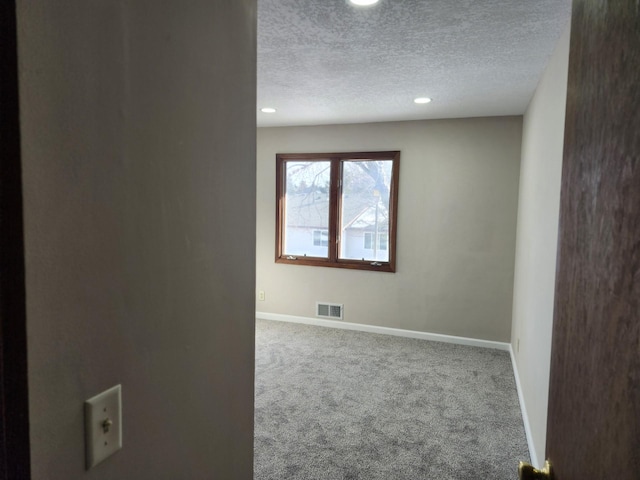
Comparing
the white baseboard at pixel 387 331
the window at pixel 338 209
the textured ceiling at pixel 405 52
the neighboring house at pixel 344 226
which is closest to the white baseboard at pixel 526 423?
the white baseboard at pixel 387 331

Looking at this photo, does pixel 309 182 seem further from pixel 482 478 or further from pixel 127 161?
pixel 127 161

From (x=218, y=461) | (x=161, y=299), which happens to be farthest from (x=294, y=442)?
(x=161, y=299)

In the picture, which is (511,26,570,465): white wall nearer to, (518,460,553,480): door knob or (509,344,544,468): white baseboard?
(509,344,544,468): white baseboard

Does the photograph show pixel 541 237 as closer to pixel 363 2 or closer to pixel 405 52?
pixel 405 52

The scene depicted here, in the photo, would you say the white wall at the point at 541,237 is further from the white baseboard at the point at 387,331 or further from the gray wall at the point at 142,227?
the gray wall at the point at 142,227

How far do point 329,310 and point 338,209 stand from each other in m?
1.20

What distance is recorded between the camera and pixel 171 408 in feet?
2.87

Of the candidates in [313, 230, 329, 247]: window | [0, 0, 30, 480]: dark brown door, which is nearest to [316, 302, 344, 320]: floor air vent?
[313, 230, 329, 247]: window

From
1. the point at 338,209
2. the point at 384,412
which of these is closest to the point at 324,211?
the point at 338,209

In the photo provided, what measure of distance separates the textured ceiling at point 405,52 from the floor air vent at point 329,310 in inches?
88.7

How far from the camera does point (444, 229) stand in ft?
14.5

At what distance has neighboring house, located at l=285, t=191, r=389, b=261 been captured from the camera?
4719 mm

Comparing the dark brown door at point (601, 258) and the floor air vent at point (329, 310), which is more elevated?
the dark brown door at point (601, 258)

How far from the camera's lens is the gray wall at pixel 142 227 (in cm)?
58
